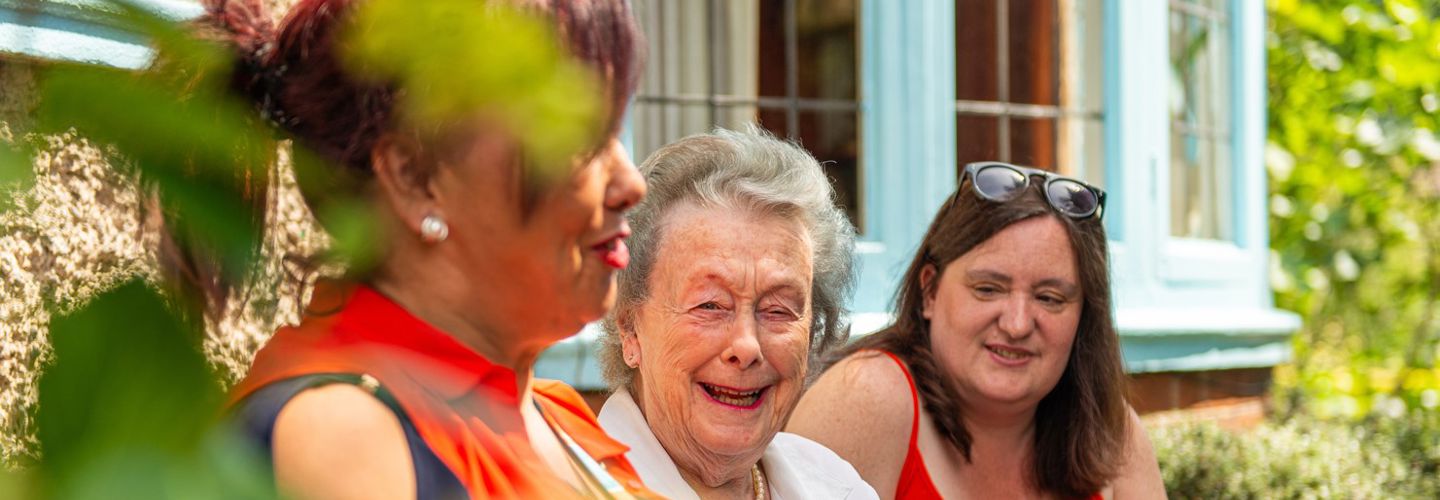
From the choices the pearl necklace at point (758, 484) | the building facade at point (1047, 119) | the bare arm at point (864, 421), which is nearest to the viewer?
the pearl necklace at point (758, 484)

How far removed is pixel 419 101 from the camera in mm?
508

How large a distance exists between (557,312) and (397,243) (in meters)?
0.15

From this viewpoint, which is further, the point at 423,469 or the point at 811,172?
the point at 811,172

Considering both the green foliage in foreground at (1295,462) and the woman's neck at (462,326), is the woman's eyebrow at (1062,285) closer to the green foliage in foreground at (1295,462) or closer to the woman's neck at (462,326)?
the woman's neck at (462,326)

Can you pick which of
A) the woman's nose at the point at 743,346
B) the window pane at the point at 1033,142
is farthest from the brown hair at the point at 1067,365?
the window pane at the point at 1033,142

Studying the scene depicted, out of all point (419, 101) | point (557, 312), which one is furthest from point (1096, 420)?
point (419, 101)

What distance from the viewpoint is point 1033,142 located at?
22.1 ft

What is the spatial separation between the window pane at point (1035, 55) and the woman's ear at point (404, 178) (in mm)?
6084

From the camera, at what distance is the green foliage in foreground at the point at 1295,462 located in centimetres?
594

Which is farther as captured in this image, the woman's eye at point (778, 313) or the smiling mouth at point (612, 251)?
the woman's eye at point (778, 313)

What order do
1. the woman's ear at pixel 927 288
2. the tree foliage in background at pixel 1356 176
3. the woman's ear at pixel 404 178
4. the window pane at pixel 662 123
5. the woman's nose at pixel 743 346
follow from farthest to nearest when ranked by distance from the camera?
the tree foliage in background at pixel 1356 176
the window pane at pixel 662 123
the woman's ear at pixel 927 288
the woman's nose at pixel 743 346
the woman's ear at pixel 404 178

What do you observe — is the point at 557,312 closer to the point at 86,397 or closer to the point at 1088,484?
the point at 86,397

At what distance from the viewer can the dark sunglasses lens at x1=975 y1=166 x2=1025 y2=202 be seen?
3057mm

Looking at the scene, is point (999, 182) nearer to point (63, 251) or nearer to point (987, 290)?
point (987, 290)
